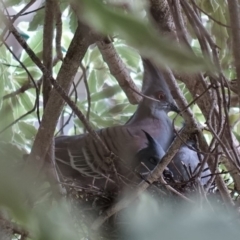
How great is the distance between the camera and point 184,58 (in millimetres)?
77

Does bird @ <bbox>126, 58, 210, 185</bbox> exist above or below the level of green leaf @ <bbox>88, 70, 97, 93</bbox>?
below

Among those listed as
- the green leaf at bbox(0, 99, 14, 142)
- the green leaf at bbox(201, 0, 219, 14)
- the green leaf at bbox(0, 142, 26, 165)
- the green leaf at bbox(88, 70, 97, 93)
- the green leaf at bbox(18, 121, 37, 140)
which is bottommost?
the green leaf at bbox(0, 142, 26, 165)

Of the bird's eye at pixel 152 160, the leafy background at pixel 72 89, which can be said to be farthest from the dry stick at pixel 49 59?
the bird's eye at pixel 152 160

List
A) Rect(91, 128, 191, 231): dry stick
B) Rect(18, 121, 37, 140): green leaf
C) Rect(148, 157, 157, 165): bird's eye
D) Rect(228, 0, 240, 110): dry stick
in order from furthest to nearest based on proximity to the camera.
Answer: Rect(18, 121, 37, 140): green leaf
Rect(148, 157, 157, 165): bird's eye
Rect(91, 128, 191, 231): dry stick
Rect(228, 0, 240, 110): dry stick

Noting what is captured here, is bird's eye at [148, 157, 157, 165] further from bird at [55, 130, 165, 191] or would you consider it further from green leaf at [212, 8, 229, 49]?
green leaf at [212, 8, 229, 49]

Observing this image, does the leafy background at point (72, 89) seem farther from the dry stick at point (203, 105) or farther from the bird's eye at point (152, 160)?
the bird's eye at point (152, 160)

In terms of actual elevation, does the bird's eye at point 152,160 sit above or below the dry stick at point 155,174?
above

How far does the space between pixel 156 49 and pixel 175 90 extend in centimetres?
32

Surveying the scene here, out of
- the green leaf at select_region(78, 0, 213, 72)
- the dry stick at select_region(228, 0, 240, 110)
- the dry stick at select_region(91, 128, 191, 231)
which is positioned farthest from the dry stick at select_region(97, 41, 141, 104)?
the green leaf at select_region(78, 0, 213, 72)

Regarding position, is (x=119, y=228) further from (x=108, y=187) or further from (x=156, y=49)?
(x=156, y=49)

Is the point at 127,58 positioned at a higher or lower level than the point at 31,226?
higher

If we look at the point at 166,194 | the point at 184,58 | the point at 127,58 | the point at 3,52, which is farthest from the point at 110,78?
the point at 184,58

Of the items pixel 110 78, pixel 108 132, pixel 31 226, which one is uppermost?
pixel 110 78

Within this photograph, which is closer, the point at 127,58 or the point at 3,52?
the point at 3,52
